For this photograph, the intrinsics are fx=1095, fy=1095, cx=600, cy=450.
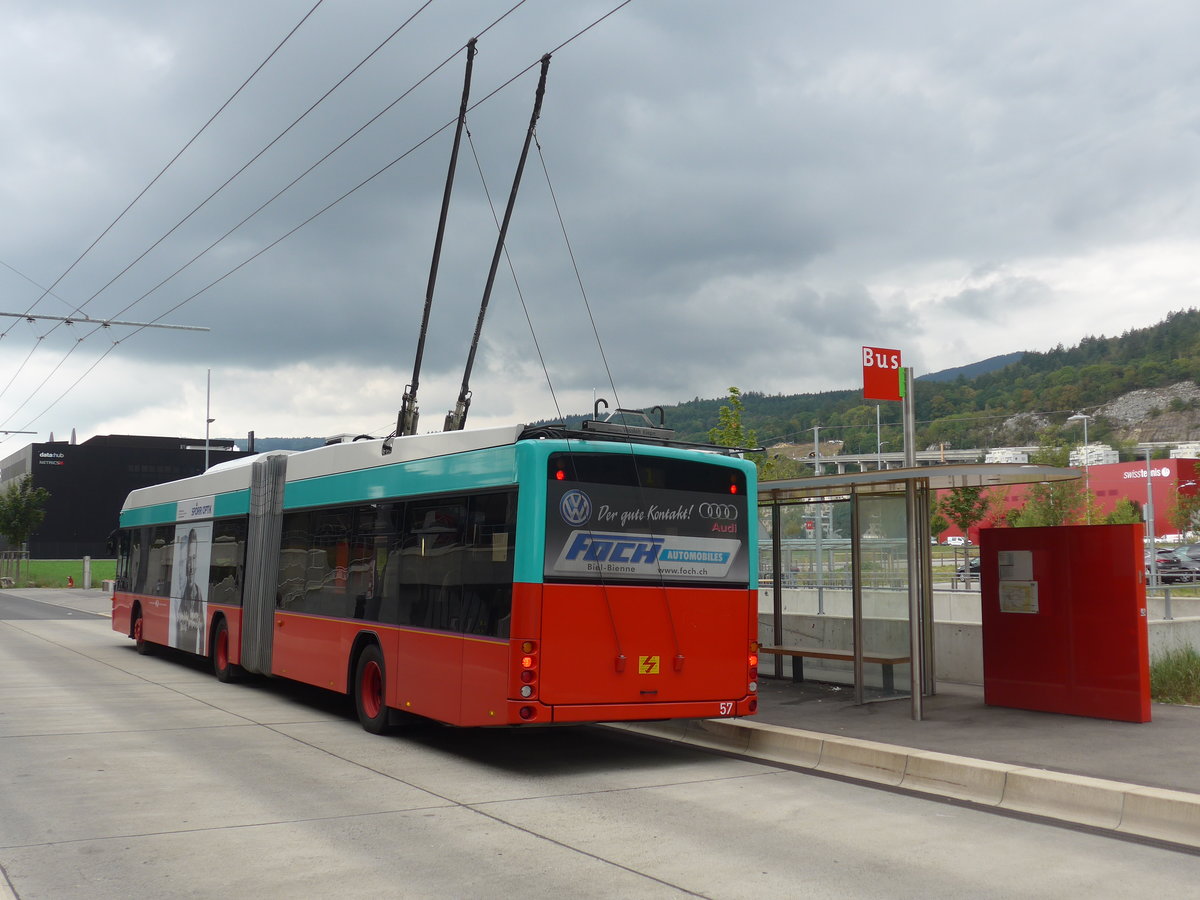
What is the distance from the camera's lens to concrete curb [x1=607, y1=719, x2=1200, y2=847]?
297 inches

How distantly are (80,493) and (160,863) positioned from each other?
119 meters

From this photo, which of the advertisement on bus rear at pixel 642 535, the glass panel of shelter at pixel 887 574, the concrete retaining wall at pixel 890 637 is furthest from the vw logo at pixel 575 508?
the concrete retaining wall at pixel 890 637

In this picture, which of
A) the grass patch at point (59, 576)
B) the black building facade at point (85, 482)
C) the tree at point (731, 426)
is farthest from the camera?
the black building facade at point (85, 482)

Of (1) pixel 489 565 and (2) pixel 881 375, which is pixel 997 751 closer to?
(1) pixel 489 565

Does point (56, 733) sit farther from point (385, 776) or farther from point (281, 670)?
point (385, 776)

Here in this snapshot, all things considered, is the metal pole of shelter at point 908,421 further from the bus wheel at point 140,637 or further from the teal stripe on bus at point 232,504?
the bus wheel at point 140,637

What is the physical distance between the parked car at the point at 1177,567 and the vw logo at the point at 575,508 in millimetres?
40426

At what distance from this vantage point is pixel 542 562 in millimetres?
9312

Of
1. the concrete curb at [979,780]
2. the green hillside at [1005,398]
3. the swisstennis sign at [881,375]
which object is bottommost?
the concrete curb at [979,780]

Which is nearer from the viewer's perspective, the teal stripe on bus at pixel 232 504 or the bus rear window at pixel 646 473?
the bus rear window at pixel 646 473

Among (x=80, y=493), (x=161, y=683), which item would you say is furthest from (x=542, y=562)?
(x=80, y=493)

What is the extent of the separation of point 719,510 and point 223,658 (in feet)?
32.2

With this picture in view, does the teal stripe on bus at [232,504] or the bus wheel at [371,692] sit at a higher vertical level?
the teal stripe on bus at [232,504]

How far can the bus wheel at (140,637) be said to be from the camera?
70.9 ft
